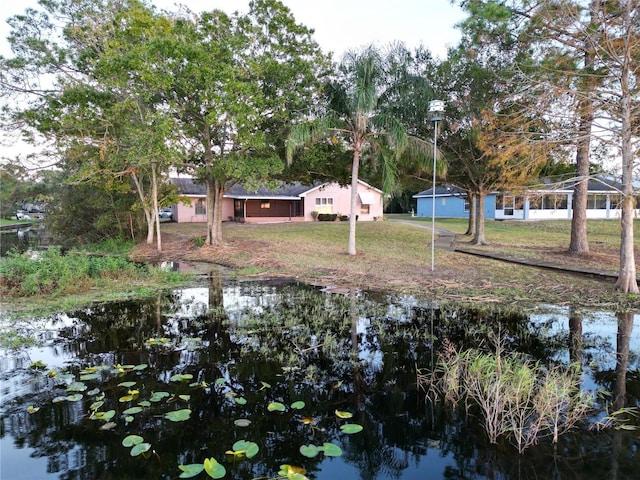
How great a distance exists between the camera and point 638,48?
851 centimetres

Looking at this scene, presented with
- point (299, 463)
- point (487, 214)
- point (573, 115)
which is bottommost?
point (299, 463)

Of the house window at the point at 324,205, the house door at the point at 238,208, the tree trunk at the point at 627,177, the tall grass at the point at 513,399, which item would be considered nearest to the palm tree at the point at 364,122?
the tree trunk at the point at 627,177

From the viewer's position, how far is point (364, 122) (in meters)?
14.2

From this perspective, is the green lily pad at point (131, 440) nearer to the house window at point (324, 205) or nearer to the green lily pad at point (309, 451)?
the green lily pad at point (309, 451)

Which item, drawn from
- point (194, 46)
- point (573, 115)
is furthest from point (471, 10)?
point (194, 46)

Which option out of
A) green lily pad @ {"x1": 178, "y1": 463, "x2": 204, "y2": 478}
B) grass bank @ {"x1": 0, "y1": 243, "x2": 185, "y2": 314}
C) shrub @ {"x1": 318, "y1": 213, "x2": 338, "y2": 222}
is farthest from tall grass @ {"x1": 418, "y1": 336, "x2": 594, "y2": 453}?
shrub @ {"x1": 318, "y1": 213, "x2": 338, "y2": 222}

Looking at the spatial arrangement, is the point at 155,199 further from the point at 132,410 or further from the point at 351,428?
the point at 351,428

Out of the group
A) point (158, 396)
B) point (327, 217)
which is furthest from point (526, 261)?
point (327, 217)

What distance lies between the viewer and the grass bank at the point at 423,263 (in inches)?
374

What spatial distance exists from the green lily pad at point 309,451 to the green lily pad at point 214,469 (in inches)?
25.8

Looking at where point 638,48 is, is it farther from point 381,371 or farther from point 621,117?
point 381,371

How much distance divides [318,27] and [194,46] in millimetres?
5235

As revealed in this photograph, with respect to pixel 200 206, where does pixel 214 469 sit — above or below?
below

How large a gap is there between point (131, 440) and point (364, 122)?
495 inches
